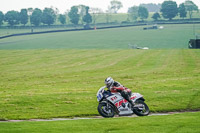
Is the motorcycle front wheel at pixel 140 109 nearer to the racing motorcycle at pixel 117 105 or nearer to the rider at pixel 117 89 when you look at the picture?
the racing motorcycle at pixel 117 105

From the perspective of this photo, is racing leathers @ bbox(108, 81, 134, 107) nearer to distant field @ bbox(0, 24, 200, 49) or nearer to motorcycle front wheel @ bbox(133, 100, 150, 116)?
motorcycle front wheel @ bbox(133, 100, 150, 116)

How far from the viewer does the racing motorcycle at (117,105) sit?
62.7ft

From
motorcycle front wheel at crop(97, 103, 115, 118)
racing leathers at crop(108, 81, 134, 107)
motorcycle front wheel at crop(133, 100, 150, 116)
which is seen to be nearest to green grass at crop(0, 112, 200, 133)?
motorcycle front wheel at crop(97, 103, 115, 118)

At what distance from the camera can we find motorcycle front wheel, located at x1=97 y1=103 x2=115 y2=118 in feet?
62.4

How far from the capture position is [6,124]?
55.1 feet

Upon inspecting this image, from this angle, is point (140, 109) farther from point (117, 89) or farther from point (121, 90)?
point (117, 89)

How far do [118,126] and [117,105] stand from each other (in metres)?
3.66

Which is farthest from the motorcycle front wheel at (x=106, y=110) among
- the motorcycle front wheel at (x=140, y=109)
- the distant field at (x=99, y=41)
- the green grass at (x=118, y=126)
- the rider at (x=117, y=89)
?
the distant field at (x=99, y=41)

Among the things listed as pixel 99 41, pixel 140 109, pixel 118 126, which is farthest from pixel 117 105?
pixel 99 41

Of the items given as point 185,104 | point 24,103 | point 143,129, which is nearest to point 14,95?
point 24,103

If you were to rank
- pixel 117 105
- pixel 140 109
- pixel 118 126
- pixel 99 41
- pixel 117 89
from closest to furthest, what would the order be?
pixel 118 126
pixel 117 89
pixel 117 105
pixel 140 109
pixel 99 41

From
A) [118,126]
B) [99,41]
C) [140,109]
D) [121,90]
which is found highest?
[121,90]

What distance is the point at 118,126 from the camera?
15.7 metres

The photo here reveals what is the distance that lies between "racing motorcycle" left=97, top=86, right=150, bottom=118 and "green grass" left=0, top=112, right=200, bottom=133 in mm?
1923
